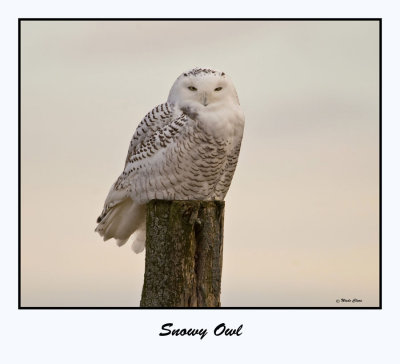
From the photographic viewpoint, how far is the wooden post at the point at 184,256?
532 centimetres

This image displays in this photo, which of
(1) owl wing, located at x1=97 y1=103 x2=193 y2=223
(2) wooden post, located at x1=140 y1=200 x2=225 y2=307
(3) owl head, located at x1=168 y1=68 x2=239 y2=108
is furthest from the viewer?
(1) owl wing, located at x1=97 y1=103 x2=193 y2=223

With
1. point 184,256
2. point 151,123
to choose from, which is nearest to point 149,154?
point 151,123

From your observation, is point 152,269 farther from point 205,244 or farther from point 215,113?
point 215,113

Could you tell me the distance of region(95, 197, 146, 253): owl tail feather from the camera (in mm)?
6535

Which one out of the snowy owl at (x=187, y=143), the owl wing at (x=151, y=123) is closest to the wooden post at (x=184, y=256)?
the snowy owl at (x=187, y=143)

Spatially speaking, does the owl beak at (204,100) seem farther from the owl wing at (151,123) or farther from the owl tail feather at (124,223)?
the owl tail feather at (124,223)

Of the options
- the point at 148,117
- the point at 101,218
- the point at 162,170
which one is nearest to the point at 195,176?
the point at 162,170

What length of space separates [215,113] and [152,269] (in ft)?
4.64

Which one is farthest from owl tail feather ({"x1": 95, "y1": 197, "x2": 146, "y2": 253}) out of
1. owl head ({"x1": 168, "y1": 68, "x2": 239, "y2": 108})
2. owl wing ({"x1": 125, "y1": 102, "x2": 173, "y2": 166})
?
owl head ({"x1": 168, "y1": 68, "x2": 239, "y2": 108})

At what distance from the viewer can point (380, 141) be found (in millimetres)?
6020

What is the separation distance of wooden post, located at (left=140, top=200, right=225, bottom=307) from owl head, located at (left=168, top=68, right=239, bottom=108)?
3.21 ft

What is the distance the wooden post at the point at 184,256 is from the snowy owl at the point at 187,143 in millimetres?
652

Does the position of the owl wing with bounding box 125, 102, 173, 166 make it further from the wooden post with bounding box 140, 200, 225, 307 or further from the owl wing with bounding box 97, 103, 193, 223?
the wooden post with bounding box 140, 200, 225, 307

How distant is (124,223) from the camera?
6645 millimetres
